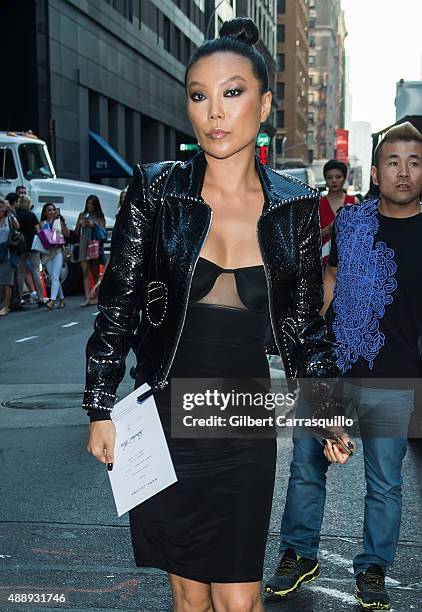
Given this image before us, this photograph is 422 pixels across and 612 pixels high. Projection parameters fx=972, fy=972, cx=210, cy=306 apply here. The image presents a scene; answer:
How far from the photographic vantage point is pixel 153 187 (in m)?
2.87

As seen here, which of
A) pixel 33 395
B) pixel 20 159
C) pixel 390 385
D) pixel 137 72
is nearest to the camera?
pixel 390 385

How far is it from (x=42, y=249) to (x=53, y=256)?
0.39 m

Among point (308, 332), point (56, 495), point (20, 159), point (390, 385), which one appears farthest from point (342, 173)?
point (20, 159)

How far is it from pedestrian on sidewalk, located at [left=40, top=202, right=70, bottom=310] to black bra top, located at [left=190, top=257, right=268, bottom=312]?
15.2 m

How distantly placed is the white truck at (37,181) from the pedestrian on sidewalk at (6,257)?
266cm

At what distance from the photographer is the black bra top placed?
276cm

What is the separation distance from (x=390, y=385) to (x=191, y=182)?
63.9 inches

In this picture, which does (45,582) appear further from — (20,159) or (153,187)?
(20,159)

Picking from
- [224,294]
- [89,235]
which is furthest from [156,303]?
[89,235]

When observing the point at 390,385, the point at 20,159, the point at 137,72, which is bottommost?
the point at 390,385

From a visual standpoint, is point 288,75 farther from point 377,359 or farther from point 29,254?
point 377,359

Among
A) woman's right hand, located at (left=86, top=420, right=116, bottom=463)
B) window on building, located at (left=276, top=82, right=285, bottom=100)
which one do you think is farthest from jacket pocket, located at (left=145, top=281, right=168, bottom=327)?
window on building, located at (left=276, top=82, right=285, bottom=100)

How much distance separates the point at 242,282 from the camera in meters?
2.78

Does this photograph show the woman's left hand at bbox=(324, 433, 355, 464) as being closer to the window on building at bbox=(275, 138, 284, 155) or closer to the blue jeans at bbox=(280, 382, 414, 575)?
the blue jeans at bbox=(280, 382, 414, 575)
